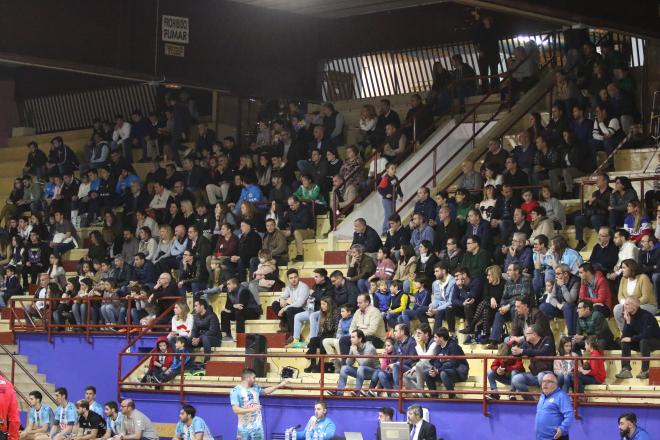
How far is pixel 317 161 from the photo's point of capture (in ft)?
79.2

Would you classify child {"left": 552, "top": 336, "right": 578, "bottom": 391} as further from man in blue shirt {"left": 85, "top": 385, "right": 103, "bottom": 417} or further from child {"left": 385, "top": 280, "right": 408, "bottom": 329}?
man in blue shirt {"left": 85, "top": 385, "right": 103, "bottom": 417}

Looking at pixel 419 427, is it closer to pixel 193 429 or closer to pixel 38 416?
pixel 193 429

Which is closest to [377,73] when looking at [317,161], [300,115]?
[300,115]

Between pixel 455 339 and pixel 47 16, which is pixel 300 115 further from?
pixel 455 339

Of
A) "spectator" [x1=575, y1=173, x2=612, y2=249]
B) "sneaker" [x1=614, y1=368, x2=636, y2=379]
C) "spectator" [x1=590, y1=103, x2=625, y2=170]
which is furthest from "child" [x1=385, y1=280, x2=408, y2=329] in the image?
"spectator" [x1=590, y1=103, x2=625, y2=170]

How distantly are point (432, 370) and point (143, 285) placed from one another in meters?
7.06

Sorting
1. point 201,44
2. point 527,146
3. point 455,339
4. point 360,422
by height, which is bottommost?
point 360,422

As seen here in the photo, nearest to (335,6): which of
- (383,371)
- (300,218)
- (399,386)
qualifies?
(300,218)

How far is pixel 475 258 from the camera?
60.8 feet

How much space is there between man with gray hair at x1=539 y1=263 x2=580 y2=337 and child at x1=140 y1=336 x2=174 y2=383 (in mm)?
6123

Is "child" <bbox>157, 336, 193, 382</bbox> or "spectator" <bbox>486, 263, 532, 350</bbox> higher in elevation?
"spectator" <bbox>486, 263, 532, 350</bbox>

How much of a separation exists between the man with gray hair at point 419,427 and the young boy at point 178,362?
4.85 meters

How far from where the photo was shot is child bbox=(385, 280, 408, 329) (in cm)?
1848

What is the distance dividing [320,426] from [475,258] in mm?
3649
